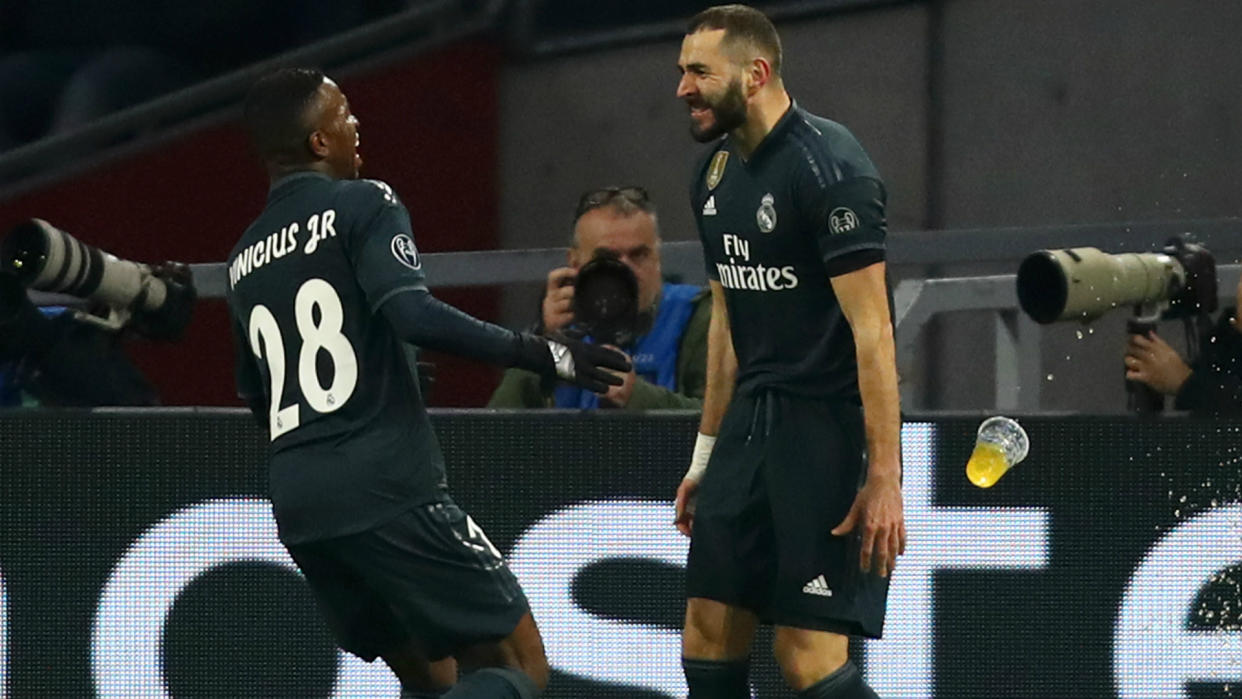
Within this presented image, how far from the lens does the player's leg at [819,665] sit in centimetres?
429

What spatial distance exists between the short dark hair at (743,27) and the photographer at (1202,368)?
122 cm

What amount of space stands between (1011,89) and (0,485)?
3520 mm

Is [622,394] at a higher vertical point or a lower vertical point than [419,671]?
higher

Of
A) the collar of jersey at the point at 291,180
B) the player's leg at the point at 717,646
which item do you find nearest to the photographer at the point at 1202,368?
the player's leg at the point at 717,646

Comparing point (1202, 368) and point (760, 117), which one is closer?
point (760, 117)

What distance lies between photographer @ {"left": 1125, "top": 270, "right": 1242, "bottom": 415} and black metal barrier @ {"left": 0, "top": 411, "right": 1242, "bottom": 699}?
0.21 feet

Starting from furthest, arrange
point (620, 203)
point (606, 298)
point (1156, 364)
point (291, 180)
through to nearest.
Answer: point (620, 203), point (606, 298), point (1156, 364), point (291, 180)

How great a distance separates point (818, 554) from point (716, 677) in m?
0.33

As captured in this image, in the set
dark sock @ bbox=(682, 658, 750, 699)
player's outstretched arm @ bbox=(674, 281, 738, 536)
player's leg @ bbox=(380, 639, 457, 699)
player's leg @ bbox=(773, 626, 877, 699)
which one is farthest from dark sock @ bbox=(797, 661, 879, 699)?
player's leg @ bbox=(380, 639, 457, 699)

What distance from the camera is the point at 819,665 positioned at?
14.2ft

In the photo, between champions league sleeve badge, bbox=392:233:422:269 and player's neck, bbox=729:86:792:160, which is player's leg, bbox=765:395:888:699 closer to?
player's neck, bbox=729:86:792:160

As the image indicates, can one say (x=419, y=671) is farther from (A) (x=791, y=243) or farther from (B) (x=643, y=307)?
(B) (x=643, y=307)

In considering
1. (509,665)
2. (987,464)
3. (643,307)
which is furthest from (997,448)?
(509,665)

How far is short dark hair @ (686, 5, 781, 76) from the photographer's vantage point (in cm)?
435
